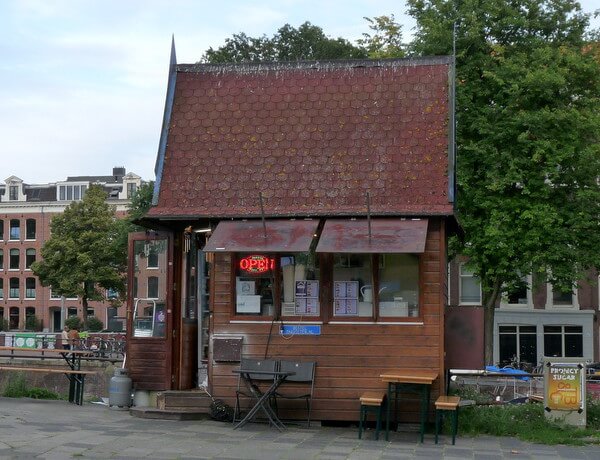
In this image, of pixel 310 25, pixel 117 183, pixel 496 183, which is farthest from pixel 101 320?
pixel 496 183

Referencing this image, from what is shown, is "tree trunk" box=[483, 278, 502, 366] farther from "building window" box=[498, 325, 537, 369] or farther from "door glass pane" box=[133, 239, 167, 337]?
"door glass pane" box=[133, 239, 167, 337]

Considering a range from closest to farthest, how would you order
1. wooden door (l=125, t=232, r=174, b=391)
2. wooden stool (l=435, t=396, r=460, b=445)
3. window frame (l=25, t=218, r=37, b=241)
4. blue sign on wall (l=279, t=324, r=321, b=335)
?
wooden stool (l=435, t=396, r=460, b=445) → blue sign on wall (l=279, t=324, r=321, b=335) → wooden door (l=125, t=232, r=174, b=391) → window frame (l=25, t=218, r=37, b=241)

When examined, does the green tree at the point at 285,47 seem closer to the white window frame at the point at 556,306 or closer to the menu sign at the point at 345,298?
the white window frame at the point at 556,306

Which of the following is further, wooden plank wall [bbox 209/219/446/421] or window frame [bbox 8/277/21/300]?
window frame [bbox 8/277/21/300]

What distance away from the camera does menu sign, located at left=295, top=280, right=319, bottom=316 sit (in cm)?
1611

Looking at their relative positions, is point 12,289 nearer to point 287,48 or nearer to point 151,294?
point 287,48

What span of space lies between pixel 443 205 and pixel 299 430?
13.4ft

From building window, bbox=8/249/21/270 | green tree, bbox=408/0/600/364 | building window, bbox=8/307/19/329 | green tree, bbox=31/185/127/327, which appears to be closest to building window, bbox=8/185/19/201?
building window, bbox=8/249/21/270

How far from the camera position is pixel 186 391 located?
17.3 m

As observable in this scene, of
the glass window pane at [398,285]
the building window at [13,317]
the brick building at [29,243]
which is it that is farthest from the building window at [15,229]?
the glass window pane at [398,285]

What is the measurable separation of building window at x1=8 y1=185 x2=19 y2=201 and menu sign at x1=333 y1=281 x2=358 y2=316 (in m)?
72.9

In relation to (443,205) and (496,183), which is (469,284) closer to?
(496,183)

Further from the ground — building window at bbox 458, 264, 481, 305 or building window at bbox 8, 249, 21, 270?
building window at bbox 8, 249, 21, 270

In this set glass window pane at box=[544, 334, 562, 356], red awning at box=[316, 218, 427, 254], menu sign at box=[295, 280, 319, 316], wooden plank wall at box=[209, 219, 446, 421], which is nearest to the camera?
red awning at box=[316, 218, 427, 254]
